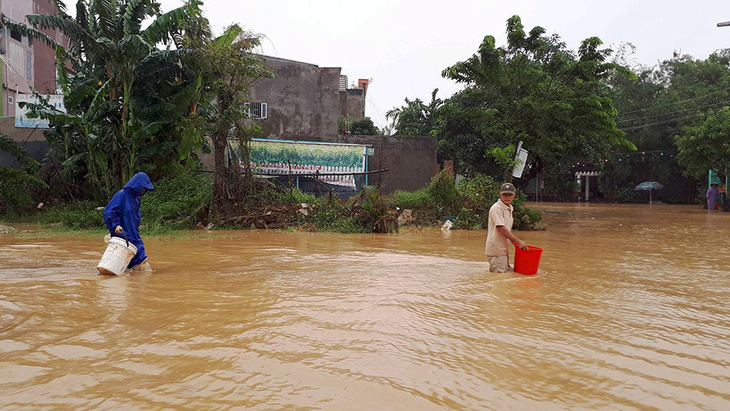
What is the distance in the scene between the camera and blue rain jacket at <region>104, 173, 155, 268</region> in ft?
21.9

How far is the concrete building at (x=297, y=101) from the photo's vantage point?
23859 mm

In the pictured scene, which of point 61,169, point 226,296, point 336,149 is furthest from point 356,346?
point 336,149

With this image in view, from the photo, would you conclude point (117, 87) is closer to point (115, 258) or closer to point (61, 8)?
point (61, 8)

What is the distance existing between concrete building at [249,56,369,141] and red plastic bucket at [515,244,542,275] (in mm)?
18238

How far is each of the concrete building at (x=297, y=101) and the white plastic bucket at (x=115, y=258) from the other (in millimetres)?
17410

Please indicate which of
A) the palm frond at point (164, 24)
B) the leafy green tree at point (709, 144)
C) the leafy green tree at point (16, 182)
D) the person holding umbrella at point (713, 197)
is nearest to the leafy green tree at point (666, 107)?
the person holding umbrella at point (713, 197)

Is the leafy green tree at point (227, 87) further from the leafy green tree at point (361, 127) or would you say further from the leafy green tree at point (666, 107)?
the leafy green tree at point (666, 107)

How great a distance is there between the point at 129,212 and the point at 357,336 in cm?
424

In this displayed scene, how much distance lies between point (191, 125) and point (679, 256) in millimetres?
11746

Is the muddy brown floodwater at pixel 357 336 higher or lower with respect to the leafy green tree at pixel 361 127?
lower

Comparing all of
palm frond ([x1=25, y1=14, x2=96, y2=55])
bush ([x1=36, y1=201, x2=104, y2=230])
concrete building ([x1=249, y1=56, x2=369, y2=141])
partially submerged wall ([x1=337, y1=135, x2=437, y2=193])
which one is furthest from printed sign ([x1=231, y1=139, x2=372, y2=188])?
palm frond ([x1=25, y1=14, x2=96, y2=55])

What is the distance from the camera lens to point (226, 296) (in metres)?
5.45

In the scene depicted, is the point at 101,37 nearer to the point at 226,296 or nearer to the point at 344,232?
the point at 344,232

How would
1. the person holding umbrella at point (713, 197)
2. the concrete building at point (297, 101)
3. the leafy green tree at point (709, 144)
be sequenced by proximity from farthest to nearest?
the person holding umbrella at point (713, 197) → the leafy green tree at point (709, 144) → the concrete building at point (297, 101)
